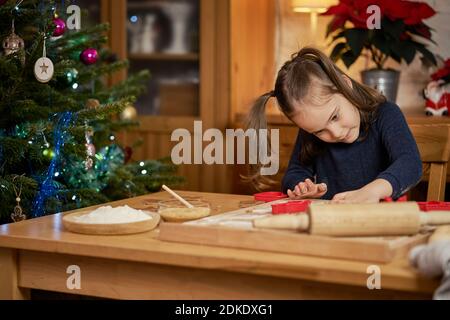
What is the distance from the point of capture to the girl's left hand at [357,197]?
4.68ft

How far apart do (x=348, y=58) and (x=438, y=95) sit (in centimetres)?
42

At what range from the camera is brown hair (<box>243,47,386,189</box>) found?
5.66ft

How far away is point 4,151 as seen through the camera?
213 centimetres

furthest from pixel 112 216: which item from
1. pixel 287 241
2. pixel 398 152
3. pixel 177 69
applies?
pixel 177 69

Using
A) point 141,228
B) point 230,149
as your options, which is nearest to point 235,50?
point 230,149

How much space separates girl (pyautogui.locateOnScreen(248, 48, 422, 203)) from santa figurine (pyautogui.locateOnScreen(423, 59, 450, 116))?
1348 mm

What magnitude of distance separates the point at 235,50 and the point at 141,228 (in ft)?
7.88

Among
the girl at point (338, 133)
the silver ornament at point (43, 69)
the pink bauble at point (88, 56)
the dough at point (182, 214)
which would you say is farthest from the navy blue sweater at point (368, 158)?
the pink bauble at point (88, 56)

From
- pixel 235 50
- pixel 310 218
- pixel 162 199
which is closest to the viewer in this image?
pixel 310 218

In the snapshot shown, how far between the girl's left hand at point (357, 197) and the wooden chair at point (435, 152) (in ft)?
1.56

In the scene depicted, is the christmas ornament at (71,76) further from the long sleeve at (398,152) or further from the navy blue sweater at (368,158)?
the long sleeve at (398,152)

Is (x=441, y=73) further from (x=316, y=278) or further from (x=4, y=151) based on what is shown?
(x=316, y=278)

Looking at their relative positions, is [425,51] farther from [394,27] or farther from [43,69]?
[43,69]

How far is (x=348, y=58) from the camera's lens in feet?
10.3
